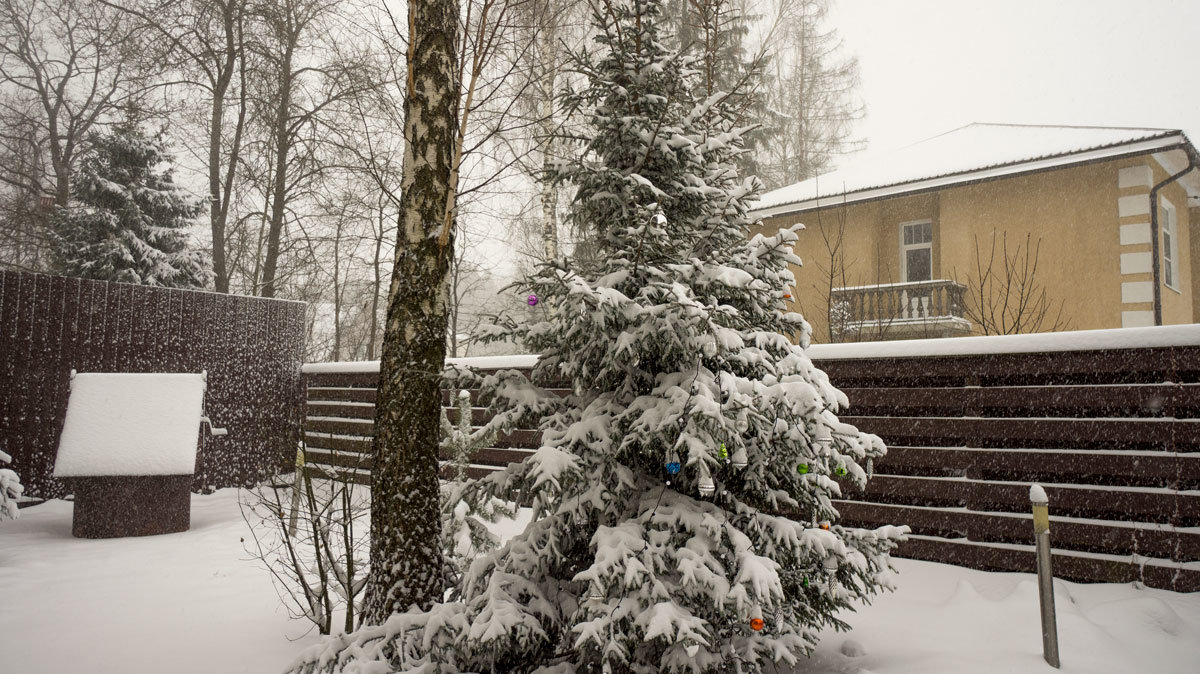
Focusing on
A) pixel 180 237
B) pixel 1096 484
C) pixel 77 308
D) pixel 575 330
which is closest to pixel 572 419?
pixel 575 330

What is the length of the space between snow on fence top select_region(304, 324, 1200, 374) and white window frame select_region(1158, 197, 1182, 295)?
367 inches

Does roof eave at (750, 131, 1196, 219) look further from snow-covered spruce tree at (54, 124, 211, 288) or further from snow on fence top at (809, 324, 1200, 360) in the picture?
snow-covered spruce tree at (54, 124, 211, 288)

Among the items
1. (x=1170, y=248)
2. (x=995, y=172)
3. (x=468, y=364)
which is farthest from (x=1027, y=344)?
(x=1170, y=248)

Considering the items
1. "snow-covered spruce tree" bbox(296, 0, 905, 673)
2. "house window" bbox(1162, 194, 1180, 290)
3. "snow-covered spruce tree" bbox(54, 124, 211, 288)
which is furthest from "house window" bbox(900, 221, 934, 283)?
"snow-covered spruce tree" bbox(54, 124, 211, 288)

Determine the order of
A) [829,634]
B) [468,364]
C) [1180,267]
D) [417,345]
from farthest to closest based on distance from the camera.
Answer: [1180,267] → [468,364] → [829,634] → [417,345]

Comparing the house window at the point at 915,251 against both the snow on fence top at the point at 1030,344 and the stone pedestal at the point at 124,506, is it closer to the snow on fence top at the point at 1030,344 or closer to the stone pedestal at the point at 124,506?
the snow on fence top at the point at 1030,344

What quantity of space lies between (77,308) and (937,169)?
42.7ft

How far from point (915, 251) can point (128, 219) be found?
15.8 meters

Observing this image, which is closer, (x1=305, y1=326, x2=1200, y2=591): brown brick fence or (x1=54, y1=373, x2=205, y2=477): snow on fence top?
(x1=305, y1=326, x2=1200, y2=591): brown brick fence

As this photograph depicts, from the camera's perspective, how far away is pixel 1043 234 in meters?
10.7

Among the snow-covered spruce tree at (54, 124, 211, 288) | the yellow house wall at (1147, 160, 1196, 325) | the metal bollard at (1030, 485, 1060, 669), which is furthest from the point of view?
the snow-covered spruce tree at (54, 124, 211, 288)

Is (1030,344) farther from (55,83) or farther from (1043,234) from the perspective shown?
(55,83)

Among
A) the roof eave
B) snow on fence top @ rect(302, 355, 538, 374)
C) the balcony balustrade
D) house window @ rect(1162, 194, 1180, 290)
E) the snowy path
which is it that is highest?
the roof eave

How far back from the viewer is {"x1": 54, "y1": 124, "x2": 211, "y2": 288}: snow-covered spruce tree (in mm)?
13016
